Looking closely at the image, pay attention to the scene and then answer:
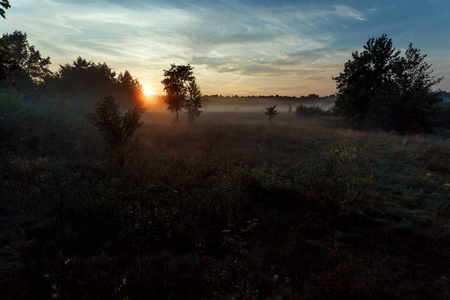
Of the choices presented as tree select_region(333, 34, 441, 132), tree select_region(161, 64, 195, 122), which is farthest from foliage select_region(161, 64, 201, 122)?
tree select_region(333, 34, 441, 132)

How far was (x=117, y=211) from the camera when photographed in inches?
225

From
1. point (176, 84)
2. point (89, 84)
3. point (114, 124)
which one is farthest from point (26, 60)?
point (114, 124)

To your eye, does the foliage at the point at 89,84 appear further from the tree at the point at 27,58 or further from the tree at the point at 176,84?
the tree at the point at 176,84

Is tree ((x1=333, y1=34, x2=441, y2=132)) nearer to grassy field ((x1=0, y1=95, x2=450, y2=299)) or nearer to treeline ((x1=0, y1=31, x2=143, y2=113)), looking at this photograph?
grassy field ((x1=0, y1=95, x2=450, y2=299))

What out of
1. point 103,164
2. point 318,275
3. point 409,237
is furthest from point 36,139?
point 409,237

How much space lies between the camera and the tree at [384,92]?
2204cm

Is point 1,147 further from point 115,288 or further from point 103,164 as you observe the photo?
point 115,288

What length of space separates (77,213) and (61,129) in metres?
11.8

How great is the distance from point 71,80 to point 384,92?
4716cm

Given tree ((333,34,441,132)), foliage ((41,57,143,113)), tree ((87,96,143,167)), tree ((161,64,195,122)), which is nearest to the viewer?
tree ((87,96,143,167))

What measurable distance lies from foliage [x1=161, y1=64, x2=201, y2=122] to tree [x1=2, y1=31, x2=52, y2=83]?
22169mm

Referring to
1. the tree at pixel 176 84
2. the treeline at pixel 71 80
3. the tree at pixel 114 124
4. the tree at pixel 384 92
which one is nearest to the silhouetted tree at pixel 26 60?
the treeline at pixel 71 80

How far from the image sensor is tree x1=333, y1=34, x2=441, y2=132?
22041 millimetres

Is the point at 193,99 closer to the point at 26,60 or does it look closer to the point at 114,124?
the point at 114,124
